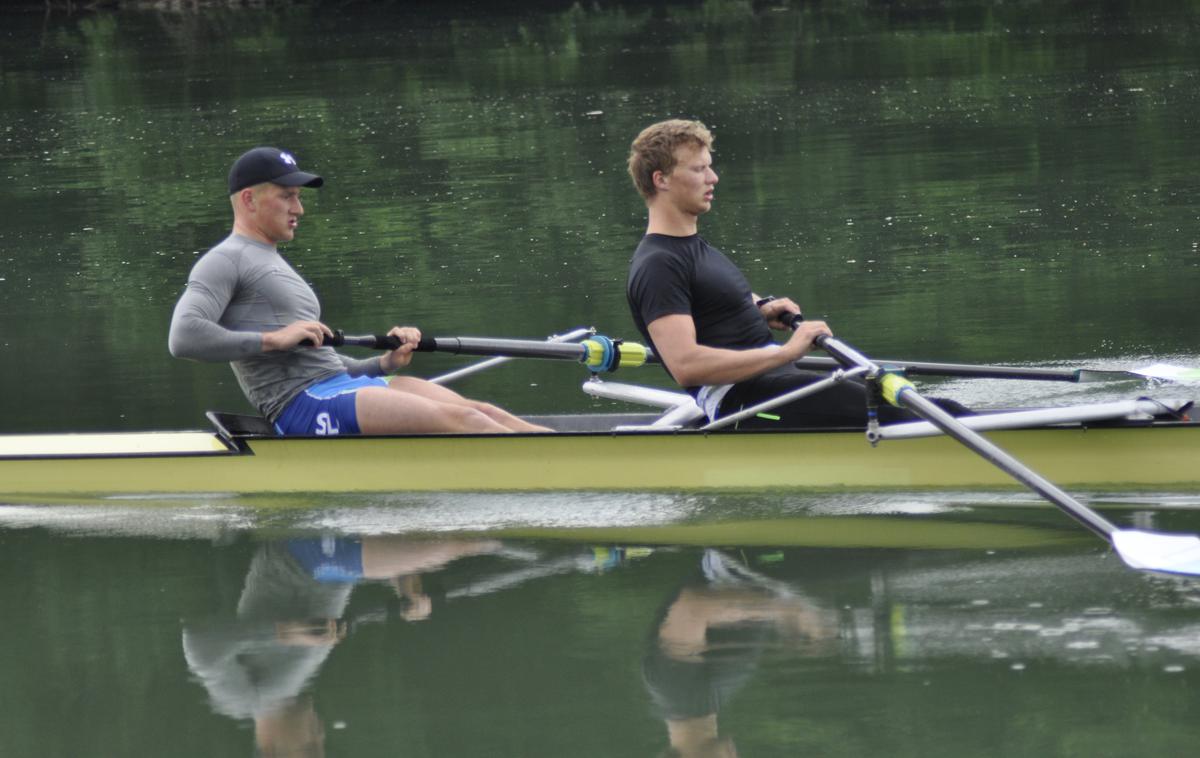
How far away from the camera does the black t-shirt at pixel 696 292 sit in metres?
6.48

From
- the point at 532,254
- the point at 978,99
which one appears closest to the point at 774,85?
the point at 978,99

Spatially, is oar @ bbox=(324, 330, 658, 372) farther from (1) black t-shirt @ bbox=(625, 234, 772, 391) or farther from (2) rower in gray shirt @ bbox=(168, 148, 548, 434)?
(1) black t-shirt @ bbox=(625, 234, 772, 391)

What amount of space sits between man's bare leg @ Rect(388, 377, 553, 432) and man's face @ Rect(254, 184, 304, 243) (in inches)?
30.5

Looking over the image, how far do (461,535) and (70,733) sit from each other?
6.72ft

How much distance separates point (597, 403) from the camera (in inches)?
349

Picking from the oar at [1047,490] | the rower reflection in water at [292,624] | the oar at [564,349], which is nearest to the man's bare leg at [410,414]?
the oar at [564,349]

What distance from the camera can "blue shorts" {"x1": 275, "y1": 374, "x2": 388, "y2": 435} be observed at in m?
7.17

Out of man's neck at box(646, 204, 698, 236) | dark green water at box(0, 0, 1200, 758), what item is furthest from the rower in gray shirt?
man's neck at box(646, 204, 698, 236)

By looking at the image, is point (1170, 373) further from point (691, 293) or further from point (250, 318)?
point (250, 318)

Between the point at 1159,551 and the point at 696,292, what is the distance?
1.91 meters

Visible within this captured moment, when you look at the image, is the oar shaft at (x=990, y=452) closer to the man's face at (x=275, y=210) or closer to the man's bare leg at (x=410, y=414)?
the man's bare leg at (x=410, y=414)

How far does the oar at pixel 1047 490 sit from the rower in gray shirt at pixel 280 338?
1.42 metres

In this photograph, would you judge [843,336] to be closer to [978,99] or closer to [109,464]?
[109,464]

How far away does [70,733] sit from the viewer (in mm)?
5168
